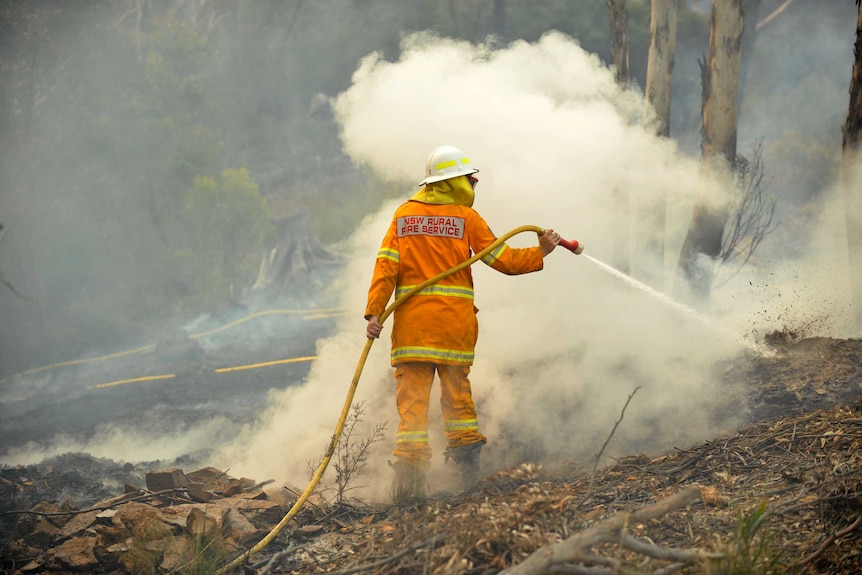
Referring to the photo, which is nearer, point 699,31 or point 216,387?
point 216,387

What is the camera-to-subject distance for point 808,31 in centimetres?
2669

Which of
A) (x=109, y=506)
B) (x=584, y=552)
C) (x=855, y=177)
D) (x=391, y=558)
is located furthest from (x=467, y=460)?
(x=855, y=177)

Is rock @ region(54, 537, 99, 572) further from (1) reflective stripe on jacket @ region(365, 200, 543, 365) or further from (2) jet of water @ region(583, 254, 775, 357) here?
(2) jet of water @ region(583, 254, 775, 357)

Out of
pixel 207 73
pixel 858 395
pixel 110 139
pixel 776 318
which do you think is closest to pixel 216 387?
pixel 776 318

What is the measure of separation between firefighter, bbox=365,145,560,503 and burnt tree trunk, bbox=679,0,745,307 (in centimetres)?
440

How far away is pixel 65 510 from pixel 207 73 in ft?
77.4

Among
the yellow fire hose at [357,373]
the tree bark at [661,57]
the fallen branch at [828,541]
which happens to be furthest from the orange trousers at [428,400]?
the tree bark at [661,57]

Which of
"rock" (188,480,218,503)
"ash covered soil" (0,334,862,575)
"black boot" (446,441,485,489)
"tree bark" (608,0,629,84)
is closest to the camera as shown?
"ash covered soil" (0,334,862,575)

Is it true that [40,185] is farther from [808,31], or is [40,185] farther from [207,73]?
[808,31]

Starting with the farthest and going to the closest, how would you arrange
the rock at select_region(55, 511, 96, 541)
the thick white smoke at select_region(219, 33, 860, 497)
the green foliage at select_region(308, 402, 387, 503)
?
1. the thick white smoke at select_region(219, 33, 860, 497)
2. the green foliage at select_region(308, 402, 387, 503)
3. the rock at select_region(55, 511, 96, 541)

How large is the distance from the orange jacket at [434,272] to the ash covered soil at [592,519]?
0.84m

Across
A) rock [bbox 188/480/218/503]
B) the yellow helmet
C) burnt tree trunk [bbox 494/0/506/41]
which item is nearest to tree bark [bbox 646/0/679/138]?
the yellow helmet

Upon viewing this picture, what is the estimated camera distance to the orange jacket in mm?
5188

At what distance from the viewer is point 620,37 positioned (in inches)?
378
